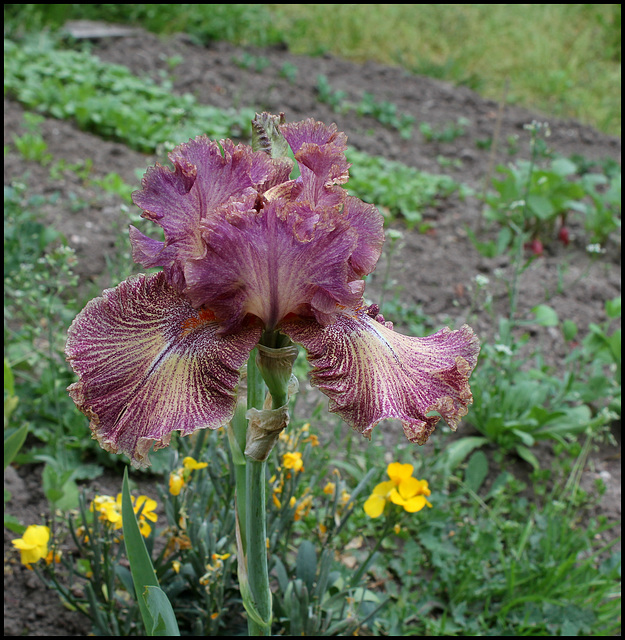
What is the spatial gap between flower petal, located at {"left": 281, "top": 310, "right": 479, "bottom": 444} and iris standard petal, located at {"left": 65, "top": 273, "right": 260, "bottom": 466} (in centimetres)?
12

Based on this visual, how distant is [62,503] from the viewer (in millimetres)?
2100

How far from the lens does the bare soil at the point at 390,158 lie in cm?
281

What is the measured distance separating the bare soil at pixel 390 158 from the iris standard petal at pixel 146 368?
1275mm

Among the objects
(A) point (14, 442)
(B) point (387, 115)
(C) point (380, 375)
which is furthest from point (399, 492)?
(B) point (387, 115)

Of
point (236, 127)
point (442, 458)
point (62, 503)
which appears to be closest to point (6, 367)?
point (62, 503)

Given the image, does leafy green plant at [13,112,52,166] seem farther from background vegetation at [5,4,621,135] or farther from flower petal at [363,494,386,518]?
flower petal at [363,494,386,518]

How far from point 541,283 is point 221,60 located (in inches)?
173

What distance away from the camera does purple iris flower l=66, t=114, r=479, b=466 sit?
3.25 ft

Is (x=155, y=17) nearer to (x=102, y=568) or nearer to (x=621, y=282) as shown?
(x=621, y=282)

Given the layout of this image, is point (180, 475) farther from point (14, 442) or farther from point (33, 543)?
point (14, 442)

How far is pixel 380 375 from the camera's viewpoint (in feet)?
3.52

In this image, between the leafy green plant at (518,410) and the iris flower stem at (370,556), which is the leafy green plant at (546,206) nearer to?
the leafy green plant at (518,410)

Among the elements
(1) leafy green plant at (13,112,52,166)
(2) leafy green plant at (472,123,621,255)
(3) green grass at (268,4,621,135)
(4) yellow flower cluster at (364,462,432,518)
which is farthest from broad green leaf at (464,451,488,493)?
(3) green grass at (268,4,621,135)

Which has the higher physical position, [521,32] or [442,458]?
[521,32]
